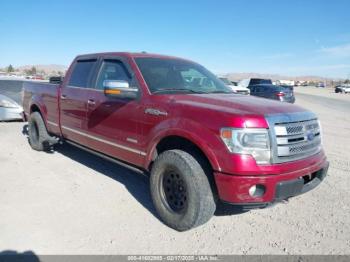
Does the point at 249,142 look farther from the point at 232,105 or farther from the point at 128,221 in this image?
the point at 128,221

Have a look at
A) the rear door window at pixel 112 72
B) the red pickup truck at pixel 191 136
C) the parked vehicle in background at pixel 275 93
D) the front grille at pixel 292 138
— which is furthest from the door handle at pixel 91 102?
the parked vehicle in background at pixel 275 93

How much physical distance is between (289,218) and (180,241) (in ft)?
4.72

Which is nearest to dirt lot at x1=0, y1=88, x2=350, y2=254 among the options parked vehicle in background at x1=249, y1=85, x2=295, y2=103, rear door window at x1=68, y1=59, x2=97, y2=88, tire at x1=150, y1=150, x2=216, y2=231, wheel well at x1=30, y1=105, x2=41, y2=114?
tire at x1=150, y1=150, x2=216, y2=231

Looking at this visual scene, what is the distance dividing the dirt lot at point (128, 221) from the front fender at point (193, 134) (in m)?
0.90

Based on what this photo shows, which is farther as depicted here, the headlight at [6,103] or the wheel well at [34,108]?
the headlight at [6,103]

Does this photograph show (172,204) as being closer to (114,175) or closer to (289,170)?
(289,170)

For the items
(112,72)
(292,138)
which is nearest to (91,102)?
(112,72)

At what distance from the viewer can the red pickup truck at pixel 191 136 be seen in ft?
10.7

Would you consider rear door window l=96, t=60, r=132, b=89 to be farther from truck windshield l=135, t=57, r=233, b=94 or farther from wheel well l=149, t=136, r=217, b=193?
wheel well l=149, t=136, r=217, b=193

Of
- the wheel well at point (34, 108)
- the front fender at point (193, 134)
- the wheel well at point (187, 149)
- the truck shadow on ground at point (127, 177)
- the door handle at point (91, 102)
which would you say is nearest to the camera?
the front fender at point (193, 134)

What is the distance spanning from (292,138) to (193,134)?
102 centimetres

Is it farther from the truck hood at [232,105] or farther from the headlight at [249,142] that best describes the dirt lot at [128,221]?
the truck hood at [232,105]

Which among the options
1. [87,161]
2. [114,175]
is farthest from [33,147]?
[114,175]

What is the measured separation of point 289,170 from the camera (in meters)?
3.41
